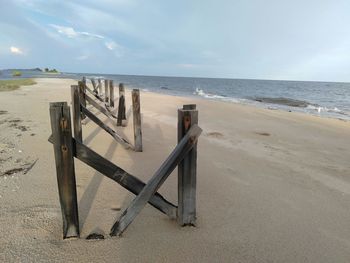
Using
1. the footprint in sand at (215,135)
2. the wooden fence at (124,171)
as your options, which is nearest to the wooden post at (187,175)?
the wooden fence at (124,171)

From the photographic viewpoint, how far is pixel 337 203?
4176mm

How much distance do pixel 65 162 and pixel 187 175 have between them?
52.4 inches

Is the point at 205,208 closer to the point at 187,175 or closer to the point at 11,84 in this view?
the point at 187,175

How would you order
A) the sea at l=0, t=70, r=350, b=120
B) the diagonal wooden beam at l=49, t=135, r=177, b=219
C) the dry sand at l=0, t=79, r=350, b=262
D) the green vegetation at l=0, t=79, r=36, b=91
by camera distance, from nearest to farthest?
A: the diagonal wooden beam at l=49, t=135, r=177, b=219, the dry sand at l=0, t=79, r=350, b=262, the green vegetation at l=0, t=79, r=36, b=91, the sea at l=0, t=70, r=350, b=120

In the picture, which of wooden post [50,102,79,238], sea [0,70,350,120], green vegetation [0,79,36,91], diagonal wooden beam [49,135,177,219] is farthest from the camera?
sea [0,70,350,120]

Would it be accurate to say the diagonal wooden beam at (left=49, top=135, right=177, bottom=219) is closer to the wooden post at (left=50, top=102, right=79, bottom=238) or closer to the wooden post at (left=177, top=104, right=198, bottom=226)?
the wooden post at (left=50, top=102, right=79, bottom=238)

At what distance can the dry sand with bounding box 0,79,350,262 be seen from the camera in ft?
9.16

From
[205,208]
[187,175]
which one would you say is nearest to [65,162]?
[187,175]

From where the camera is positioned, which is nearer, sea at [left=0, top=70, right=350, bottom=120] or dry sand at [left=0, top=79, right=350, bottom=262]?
dry sand at [left=0, top=79, right=350, bottom=262]

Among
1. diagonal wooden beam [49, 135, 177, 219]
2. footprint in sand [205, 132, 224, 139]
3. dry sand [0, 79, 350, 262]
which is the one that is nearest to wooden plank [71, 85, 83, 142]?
dry sand [0, 79, 350, 262]

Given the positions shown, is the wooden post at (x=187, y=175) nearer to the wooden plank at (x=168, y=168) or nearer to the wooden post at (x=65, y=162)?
the wooden plank at (x=168, y=168)

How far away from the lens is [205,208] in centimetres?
375

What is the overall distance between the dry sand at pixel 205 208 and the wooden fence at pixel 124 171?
→ 0.25 metres

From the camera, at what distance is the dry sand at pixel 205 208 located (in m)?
2.79
